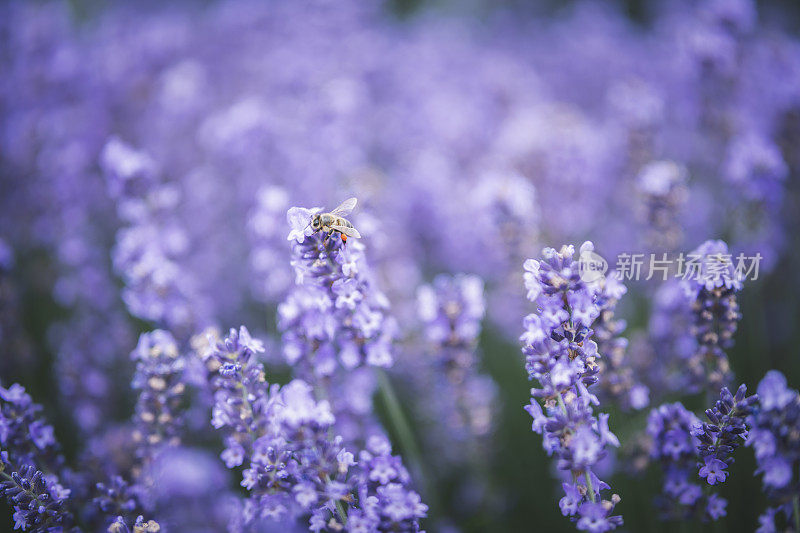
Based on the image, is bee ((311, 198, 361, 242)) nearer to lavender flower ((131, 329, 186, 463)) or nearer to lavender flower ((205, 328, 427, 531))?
lavender flower ((205, 328, 427, 531))

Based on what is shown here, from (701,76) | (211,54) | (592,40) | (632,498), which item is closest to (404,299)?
(632,498)

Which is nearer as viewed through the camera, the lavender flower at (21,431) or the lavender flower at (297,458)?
the lavender flower at (297,458)

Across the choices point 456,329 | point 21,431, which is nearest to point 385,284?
point 456,329

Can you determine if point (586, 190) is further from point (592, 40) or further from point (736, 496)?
point (592, 40)

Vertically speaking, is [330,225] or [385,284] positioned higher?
[385,284]

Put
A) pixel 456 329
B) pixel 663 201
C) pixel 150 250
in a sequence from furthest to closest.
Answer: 1. pixel 663 201
2. pixel 150 250
3. pixel 456 329

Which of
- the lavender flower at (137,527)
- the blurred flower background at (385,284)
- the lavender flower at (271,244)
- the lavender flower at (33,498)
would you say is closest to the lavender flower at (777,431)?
the blurred flower background at (385,284)

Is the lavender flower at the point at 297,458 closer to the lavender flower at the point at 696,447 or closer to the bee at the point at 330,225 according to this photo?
the bee at the point at 330,225

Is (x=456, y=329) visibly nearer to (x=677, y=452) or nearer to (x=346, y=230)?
(x=346, y=230)
